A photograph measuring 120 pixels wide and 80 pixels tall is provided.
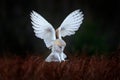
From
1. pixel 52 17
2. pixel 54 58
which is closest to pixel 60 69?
pixel 54 58

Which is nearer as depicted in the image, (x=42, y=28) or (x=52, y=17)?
(x=42, y=28)

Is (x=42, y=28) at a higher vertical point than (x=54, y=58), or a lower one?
higher

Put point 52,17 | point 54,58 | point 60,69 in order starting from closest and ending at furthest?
point 60,69 < point 54,58 < point 52,17

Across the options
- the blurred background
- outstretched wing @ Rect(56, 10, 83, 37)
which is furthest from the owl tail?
the blurred background

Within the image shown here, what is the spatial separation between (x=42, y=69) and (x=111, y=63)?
1.02 feet

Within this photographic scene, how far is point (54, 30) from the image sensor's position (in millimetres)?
3023

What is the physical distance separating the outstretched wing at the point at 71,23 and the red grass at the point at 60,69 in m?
0.25

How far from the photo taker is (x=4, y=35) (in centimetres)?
568

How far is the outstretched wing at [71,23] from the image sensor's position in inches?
118

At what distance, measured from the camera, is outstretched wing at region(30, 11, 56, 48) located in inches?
117

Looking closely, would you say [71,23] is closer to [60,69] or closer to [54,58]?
[54,58]

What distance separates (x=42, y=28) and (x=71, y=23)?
0.47 feet

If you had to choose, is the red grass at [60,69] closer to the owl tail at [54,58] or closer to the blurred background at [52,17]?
the owl tail at [54,58]

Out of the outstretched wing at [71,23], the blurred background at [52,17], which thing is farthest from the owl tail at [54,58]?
the blurred background at [52,17]
